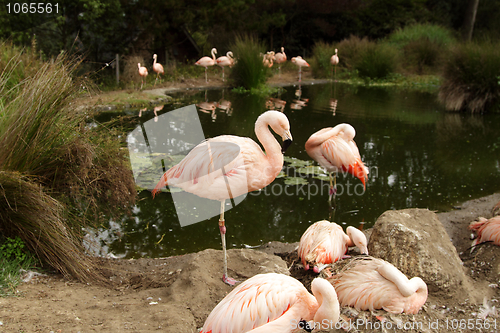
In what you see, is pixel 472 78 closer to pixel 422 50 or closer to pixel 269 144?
pixel 422 50

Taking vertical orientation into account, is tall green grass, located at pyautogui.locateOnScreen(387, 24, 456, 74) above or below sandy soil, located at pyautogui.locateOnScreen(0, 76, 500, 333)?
above

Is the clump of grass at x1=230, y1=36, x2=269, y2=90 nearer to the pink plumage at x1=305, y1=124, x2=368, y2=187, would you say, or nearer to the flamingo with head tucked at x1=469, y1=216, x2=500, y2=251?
the pink plumage at x1=305, y1=124, x2=368, y2=187

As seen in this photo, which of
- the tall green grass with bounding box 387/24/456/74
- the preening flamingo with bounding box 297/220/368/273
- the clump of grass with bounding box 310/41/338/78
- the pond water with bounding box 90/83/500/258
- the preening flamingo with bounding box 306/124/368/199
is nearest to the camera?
the preening flamingo with bounding box 297/220/368/273

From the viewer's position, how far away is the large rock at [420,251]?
2.86 meters

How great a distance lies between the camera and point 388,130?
7.96 m

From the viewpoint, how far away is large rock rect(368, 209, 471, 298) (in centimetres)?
286

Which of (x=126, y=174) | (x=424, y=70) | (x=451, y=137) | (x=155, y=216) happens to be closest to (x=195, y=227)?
(x=155, y=216)

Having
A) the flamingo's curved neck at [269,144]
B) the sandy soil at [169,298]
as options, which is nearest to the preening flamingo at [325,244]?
the sandy soil at [169,298]

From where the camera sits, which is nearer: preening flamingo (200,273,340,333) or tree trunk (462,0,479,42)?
preening flamingo (200,273,340,333)

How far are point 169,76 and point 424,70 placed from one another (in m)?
11.7

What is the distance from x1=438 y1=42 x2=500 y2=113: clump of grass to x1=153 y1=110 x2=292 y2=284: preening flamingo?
30.4 ft

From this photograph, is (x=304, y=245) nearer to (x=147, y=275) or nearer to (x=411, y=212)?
(x=411, y=212)

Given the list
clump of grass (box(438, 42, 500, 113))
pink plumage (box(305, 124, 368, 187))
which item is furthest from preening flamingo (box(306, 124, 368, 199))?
clump of grass (box(438, 42, 500, 113))

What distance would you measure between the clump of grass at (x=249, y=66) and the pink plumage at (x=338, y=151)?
8248 mm
